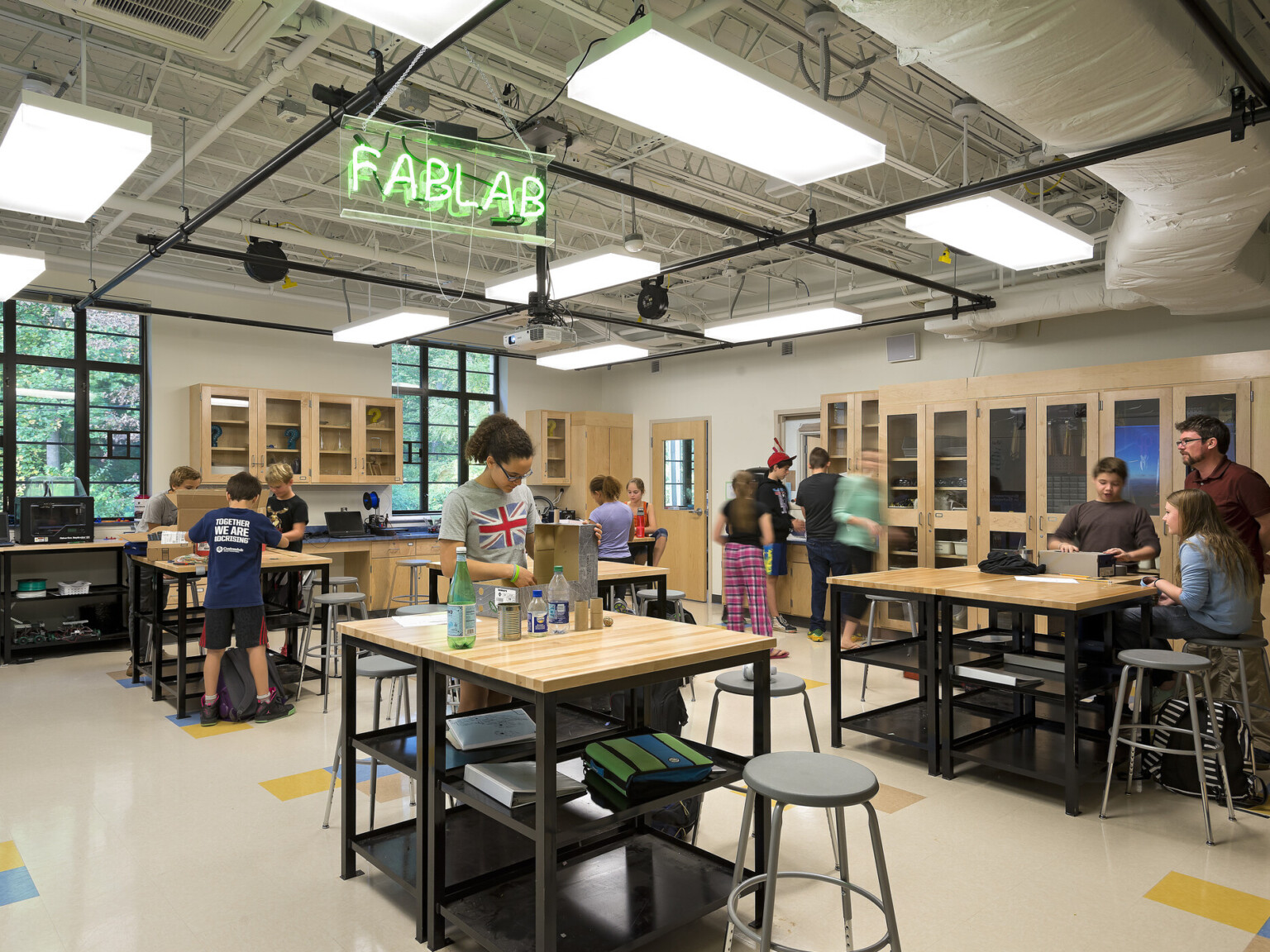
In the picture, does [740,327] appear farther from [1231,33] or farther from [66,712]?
[66,712]

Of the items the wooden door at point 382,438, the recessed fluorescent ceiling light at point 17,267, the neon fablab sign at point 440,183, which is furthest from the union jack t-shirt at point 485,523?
the wooden door at point 382,438

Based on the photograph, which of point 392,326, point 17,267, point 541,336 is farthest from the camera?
point 392,326

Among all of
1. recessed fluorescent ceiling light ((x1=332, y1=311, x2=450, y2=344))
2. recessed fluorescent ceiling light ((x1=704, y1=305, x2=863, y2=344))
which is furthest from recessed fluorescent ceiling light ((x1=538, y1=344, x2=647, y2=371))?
recessed fluorescent ceiling light ((x1=332, y1=311, x2=450, y2=344))

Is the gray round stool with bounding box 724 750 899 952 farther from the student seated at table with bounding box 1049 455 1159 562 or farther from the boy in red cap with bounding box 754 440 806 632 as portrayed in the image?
the student seated at table with bounding box 1049 455 1159 562

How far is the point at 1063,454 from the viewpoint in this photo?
6.70 meters

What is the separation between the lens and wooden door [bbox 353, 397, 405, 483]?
920 centimetres

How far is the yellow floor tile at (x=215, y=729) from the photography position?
466cm

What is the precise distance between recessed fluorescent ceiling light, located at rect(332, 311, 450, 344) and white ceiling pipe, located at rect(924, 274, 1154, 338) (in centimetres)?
439

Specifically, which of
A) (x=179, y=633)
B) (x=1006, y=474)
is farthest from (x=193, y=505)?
(x=1006, y=474)

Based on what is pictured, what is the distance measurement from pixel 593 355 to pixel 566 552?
5700 millimetres

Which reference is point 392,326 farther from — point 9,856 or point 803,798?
point 803,798

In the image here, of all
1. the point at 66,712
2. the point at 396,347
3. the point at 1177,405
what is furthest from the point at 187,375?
the point at 1177,405

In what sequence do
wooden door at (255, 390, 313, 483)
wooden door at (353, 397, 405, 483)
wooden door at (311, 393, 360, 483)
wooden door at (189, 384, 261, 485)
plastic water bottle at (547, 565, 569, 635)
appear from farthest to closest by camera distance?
1. wooden door at (353, 397, 405, 483)
2. wooden door at (311, 393, 360, 483)
3. wooden door at (255, 390, 313, 483)
4. wooden door at (189, 384, 261, 485)
5. plastic water bottle at (547, 565, 569, 635)

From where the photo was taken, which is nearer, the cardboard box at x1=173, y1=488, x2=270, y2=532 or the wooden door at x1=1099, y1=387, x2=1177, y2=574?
the cardboard box at x1=173, y1=488, x2=270, y2=532
